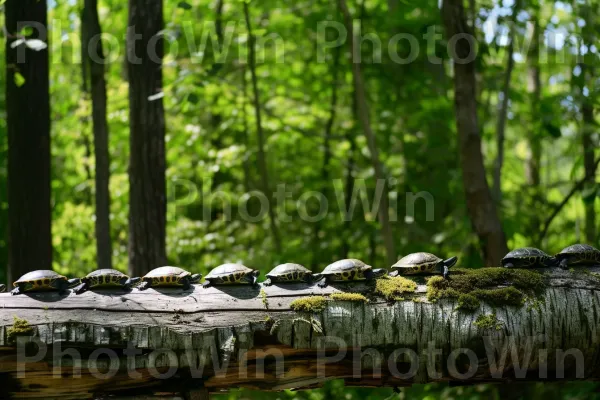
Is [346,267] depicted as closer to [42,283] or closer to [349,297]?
[349,297]

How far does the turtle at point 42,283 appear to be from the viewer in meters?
3.51

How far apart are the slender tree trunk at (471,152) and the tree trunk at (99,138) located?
11.8ft

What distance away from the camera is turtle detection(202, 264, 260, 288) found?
361 centimetres

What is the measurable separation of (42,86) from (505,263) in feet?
Answer: 15.4

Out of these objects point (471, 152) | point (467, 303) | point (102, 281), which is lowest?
→ point (467, 303)

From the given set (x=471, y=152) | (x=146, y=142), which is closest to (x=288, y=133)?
(x=146, y=142)

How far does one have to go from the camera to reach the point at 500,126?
25.0 ft

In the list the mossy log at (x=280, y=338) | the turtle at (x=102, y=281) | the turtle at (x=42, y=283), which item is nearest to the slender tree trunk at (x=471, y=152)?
the mossy log at (x=280, y=338)

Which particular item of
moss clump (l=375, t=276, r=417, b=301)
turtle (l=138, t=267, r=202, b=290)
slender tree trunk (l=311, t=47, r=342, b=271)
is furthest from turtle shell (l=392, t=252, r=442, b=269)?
slender tree trunk (l=311, t=47, r=342, b=271)

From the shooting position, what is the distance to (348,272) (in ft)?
11.9

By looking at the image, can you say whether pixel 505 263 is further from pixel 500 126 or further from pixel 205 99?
pixel 205 99

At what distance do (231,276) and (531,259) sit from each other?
5.93 feet

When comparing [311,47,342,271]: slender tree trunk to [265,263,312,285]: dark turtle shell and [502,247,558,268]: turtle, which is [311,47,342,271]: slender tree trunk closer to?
[502,247,558,268]: turtle

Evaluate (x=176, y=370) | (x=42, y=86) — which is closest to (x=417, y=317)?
(x=176, y=370)
